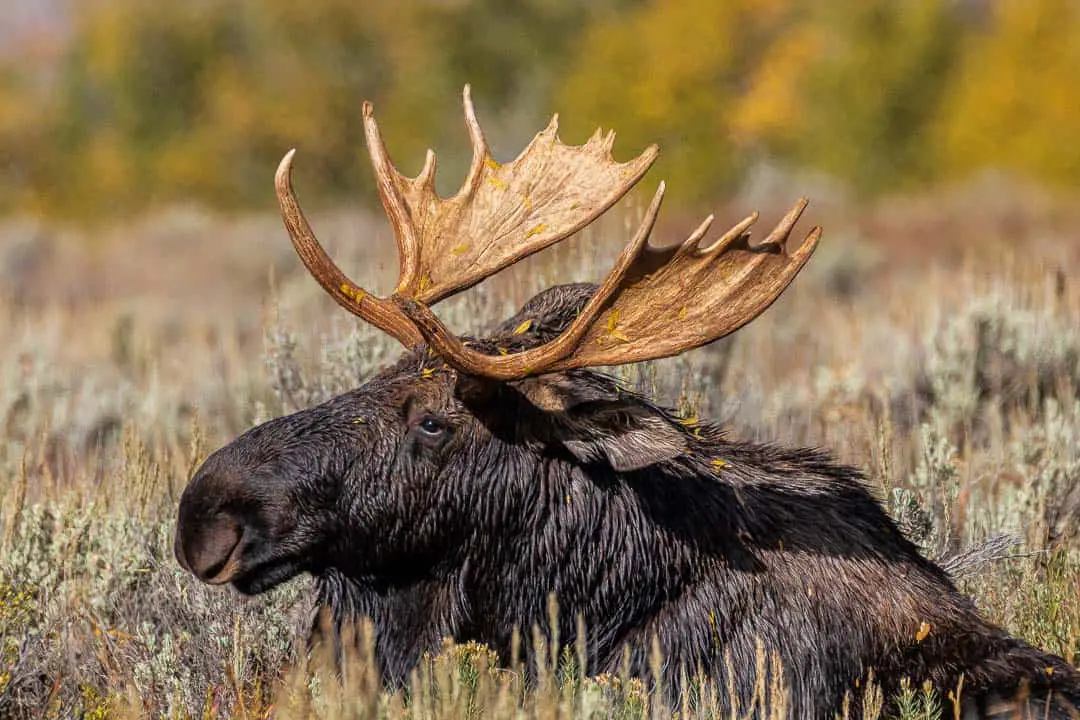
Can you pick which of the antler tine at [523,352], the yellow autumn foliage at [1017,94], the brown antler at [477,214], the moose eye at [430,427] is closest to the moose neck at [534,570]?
the moose eye at [430,427]

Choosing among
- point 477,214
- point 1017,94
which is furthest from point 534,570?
point 1017,94

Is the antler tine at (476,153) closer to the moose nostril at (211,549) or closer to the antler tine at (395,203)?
the antler tine at (395,203)

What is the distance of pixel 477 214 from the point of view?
4465 millimetres

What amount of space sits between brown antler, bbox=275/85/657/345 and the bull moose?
7 centimetres

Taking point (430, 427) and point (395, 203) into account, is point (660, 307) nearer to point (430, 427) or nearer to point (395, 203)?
point (430, 427)

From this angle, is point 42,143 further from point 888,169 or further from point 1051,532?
point 1051,532

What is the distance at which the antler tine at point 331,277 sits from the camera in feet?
13.1

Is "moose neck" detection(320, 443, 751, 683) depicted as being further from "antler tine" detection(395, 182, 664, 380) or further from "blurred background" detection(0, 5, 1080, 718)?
"blurred background" detection(0, 5, 1080, 718)

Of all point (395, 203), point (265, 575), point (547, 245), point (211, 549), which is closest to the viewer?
point (211, 549)

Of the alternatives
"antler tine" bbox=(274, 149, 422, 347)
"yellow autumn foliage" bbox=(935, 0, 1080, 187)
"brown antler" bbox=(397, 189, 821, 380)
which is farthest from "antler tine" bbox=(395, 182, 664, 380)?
"yellow autumn foliage" bbox=(935, 0, 1080, 187)

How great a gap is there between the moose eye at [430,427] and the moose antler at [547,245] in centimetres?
19

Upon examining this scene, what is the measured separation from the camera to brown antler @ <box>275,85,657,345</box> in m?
4.05

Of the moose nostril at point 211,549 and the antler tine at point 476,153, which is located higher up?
the antler tine at point 476,153

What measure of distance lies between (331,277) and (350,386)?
2046 mm
